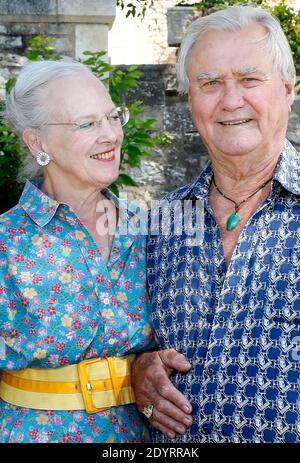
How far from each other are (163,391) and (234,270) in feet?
1.45

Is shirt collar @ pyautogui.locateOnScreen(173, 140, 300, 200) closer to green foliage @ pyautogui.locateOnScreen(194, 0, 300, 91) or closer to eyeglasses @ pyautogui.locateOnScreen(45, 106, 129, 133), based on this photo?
eyeglasses @ pyautogui.locateOnScreen(45, 106, 129, 133)

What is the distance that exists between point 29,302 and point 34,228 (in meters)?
0.25

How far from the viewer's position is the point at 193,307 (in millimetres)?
2191

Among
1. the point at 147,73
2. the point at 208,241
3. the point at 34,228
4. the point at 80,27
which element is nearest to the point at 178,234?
the point at 208,241

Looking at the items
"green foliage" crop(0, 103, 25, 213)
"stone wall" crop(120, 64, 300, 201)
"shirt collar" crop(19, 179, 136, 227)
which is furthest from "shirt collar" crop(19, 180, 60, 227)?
"stone wall" crop(120, 64, 300, 201)

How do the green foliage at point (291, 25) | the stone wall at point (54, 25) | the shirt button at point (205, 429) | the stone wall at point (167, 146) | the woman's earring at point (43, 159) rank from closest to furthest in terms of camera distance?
the shirt button at point (205, 429) → the woman's earring at point (43, 159) → the stone wall at point (54, 25) → the stone wall at point (167, 146) → the green foliage at point (291, 25)

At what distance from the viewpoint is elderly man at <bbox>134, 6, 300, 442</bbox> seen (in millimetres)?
1982

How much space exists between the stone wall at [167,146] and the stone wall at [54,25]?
66 centimetres

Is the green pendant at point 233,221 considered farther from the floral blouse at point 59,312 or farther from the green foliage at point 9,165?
the green foliage at point 9,165

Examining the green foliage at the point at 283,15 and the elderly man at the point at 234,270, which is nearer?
the elderly man at the point at 234,270

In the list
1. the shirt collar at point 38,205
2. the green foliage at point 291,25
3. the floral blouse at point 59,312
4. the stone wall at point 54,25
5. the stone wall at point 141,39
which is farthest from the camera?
the stone wall at point 141,39

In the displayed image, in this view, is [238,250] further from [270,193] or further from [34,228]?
[34,228]

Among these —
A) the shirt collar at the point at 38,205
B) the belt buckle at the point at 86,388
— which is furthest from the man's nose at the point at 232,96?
the belt buckle at the point at 86,388

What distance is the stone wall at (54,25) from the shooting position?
15.5 ft
